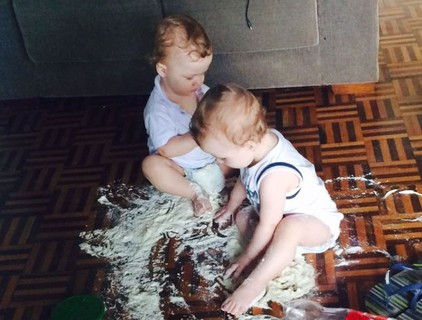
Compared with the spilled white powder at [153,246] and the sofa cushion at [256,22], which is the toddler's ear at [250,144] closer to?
the spilled white powder at [153,246]

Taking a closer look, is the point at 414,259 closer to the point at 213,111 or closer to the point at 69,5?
the point at 213,111

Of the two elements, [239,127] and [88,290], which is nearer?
[239,127]

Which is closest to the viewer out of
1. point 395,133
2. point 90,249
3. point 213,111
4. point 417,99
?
point 213,111

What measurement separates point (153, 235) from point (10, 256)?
400mm

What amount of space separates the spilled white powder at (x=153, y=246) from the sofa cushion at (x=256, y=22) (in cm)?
57

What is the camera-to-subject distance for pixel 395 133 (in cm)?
186

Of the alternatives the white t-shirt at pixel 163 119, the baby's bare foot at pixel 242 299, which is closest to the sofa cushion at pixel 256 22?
the white t-shirt at pixel 163 119

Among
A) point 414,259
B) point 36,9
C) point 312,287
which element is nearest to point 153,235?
point 312,287

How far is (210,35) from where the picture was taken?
6.60 ft

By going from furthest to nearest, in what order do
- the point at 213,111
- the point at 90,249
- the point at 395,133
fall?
the point at 395,133 → the point at 90,249 → the point at 213,111

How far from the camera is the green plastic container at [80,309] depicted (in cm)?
140

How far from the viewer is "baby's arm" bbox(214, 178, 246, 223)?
63.9 inches

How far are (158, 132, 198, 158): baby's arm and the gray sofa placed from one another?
Result: 519 millimetres

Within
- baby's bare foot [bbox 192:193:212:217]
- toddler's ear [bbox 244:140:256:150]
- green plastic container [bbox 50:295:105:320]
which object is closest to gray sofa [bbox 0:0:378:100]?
baby's bare foot [bbox 192:193:212:217]
